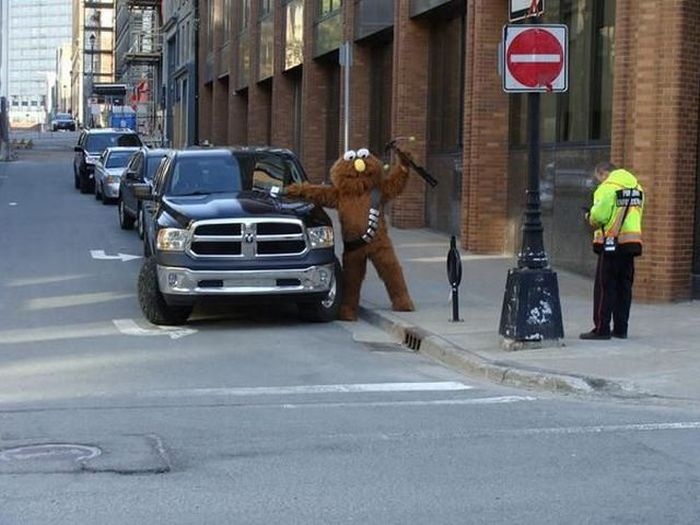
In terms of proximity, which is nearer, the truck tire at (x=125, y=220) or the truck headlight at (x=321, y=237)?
the truck headlight at (x=321, y=237)

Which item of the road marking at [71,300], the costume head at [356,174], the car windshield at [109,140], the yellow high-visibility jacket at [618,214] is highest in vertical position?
the car windshield at [109,140]

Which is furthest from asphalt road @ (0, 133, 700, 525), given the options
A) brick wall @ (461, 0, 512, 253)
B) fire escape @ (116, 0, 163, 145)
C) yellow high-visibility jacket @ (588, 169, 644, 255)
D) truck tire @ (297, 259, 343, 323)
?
fire escape @ (116, 0, 163, 145)

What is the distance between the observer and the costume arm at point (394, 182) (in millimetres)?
12695

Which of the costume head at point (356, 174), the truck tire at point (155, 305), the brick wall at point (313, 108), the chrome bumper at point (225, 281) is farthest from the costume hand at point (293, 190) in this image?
the brick wall at point (313, 108)

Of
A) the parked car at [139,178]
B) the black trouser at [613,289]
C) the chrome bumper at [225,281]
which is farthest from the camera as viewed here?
the parked car at [139,178]

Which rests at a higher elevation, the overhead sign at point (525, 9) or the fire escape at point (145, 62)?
the fire escape at point (145, 62)

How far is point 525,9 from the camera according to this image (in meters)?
10.5

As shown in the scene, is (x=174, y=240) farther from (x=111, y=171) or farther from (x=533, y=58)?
(x=111, y=171)

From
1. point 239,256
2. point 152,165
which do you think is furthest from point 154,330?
point 152,165

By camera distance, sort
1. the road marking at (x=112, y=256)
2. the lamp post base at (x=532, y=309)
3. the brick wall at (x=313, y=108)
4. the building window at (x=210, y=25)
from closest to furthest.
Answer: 1. the lamp post base at (x=532, y=309)
2. the road marking at (x=112, y=256)
3. the brick wall at (x=313, y=108)
4. the building window at (x=210, y=25)

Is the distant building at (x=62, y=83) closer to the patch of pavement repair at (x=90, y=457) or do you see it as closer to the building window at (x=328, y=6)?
the building window at (x=328, y=6)

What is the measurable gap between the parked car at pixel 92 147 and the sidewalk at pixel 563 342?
19.2 metres

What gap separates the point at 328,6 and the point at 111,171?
7365 mm

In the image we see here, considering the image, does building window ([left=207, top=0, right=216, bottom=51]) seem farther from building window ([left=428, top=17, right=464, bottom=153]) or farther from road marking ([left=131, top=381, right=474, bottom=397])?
road marking ([left=131, top=381, right=474, bottom=397])
